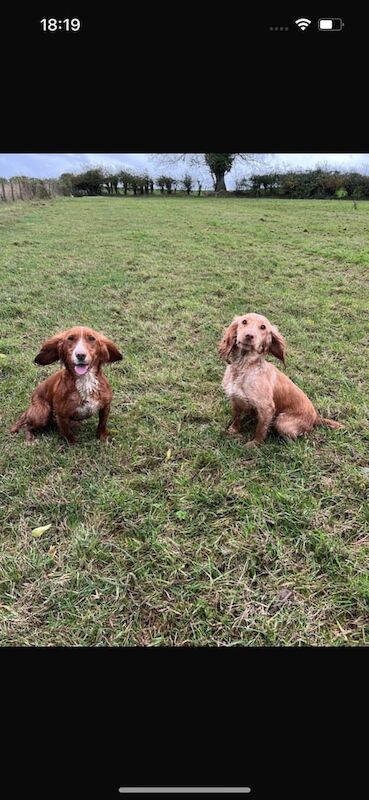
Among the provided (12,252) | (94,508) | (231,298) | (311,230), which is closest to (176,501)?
(94,508)

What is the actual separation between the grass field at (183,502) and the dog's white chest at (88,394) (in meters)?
0.28

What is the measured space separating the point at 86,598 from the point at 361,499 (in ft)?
5.31

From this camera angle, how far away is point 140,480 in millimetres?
2615

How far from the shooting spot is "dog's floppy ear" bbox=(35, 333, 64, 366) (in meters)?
2.56

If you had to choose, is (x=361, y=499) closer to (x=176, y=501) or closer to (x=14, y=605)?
(x=176, y=501)
